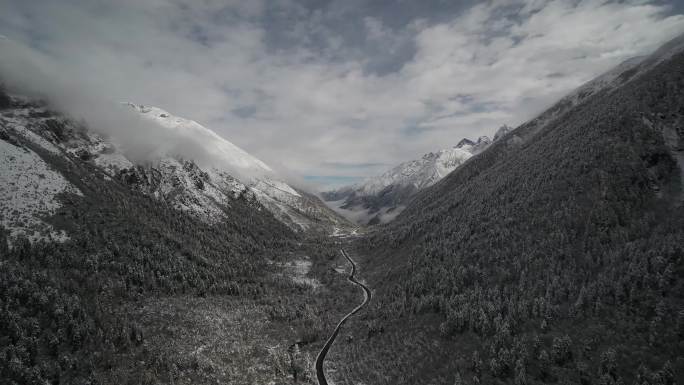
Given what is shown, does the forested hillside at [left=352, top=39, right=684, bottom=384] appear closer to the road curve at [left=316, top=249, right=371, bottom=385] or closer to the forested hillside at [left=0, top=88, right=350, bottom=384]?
the road curve at [left=316, top=249, right=371, bottom=385]

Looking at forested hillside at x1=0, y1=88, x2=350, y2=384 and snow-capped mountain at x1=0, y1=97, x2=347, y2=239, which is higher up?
snow-capped mountain at x1=0, y1=97, x2=347, y2=239

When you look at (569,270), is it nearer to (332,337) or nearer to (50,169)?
(332,337)

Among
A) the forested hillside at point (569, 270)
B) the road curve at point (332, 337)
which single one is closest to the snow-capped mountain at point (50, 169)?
the road curve at point (332, 337)

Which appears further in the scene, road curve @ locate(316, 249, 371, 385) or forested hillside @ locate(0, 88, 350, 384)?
road curve @ locate(316, 249, 371, 385)

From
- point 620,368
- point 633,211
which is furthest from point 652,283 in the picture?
point 633,211

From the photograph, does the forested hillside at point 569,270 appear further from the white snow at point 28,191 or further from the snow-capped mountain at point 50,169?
the snow-capped mountain at point 50,169

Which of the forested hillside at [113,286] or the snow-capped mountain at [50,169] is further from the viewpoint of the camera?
the snow-capped mountain at [50,169]

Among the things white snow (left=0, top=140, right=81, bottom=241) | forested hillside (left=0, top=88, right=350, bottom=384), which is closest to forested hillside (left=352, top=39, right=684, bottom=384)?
forested hillside (left=0, top=88, right=350, bottom=384)

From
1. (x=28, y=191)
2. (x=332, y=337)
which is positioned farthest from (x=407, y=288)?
(x=28, y=191)

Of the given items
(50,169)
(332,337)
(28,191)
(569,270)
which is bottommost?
(332,337)
